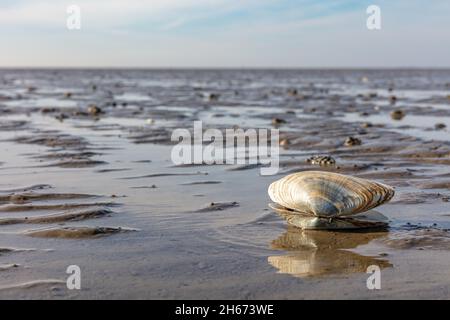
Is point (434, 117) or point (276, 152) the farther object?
point (434, 117)

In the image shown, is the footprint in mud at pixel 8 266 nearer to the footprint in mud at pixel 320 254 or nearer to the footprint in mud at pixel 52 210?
the footprint in mud at pixel 52 210

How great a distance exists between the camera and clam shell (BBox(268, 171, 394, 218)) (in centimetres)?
661

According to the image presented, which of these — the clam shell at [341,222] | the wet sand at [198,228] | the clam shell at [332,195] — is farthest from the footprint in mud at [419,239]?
the clam shell at [332,195]

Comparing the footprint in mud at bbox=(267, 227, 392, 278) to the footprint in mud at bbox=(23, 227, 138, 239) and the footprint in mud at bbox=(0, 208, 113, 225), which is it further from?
the footprint in mud at bbox=(0, 208, 113, 225)

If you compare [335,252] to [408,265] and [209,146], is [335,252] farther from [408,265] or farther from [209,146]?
[209,146]

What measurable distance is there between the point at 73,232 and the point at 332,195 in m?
2.66

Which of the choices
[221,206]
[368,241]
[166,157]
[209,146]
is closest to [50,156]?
[166,157]

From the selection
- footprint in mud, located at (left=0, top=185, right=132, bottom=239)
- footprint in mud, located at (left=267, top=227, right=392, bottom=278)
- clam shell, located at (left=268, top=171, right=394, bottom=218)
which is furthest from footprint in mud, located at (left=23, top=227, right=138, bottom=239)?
clam shell, located at (left=268, top=171, right=394, bottom=218)

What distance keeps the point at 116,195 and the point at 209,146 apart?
5587mm

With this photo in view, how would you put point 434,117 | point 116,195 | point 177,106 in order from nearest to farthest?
point 116,195, point 434,117, point 177,106

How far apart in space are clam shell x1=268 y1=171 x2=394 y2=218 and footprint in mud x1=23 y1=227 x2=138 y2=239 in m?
1.81

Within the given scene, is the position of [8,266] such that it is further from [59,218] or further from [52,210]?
[52,210]

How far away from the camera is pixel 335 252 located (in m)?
5.83

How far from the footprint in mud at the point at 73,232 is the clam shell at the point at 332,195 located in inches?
71.3
